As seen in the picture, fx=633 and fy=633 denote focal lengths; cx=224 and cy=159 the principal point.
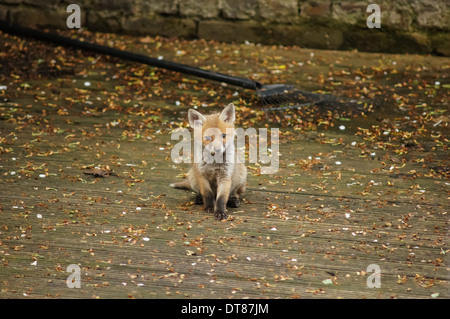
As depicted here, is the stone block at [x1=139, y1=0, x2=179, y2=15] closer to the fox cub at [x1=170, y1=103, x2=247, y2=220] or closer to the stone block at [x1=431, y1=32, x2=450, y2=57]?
the stone block at [x1=431, y1=32, x2=450, y2=57]

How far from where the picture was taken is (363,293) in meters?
3.14

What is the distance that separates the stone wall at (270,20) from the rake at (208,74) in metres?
0.81

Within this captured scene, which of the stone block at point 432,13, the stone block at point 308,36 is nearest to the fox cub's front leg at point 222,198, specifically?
the stone block at point 308,36

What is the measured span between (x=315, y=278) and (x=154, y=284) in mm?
833

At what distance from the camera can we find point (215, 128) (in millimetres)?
4035

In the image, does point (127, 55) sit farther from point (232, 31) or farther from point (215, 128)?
point (215, 128)

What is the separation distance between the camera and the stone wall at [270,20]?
7.46 meters

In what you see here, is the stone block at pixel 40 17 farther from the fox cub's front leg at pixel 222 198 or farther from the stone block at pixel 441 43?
the fox cub's front leg at pixel 222 198

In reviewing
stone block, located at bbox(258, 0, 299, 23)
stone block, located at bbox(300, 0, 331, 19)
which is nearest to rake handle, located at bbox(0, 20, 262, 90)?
stone block, located at bbox(258, 0, 299, 23)

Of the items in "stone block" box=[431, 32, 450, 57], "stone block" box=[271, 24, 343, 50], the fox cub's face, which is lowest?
the fox cub's face

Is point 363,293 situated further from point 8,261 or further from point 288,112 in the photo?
point 288,112

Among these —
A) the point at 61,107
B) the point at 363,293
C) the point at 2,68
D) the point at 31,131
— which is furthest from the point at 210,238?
the point at 2,68

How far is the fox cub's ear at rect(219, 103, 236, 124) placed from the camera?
409 cm

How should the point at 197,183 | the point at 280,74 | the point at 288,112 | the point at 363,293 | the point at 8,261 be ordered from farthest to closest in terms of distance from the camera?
the point at 280,74 < the point at 288,112 < the point at 197,183 < the point at 8,261 < the point at 363,293
